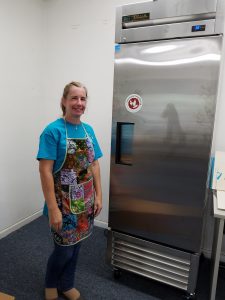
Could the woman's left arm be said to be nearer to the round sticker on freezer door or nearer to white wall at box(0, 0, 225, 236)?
the round sticker on freezer door

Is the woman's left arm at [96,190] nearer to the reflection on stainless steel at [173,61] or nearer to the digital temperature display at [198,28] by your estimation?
the reflection on stainless steel at [173,61]

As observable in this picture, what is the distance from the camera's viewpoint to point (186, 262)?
1.64 meters

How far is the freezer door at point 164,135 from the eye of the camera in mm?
1461

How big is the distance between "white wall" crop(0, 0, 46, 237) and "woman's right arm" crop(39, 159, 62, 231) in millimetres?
1167

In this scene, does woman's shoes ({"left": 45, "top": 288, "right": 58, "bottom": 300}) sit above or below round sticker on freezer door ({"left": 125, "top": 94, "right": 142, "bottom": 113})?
below

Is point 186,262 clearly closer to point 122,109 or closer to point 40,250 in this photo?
point 122,109

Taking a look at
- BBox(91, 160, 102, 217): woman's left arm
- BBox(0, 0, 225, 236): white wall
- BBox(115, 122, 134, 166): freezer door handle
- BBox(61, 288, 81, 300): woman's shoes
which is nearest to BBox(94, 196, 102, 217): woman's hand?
BBox(91, 160, 102, 217): woman's left arm

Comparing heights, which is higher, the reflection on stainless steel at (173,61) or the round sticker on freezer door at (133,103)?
the reflection on stainless steel at (173,61)

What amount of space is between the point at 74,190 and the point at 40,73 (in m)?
1.75

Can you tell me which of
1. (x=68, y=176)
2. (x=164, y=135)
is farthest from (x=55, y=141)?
(x=164, y=135)

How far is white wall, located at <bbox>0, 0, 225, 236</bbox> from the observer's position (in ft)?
7.59

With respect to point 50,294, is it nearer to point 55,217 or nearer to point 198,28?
point 55,217

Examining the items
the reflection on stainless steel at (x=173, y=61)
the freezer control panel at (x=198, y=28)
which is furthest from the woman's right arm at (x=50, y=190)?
the freezer control panel at (x=198, y=28)

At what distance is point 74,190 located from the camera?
4.70ft
